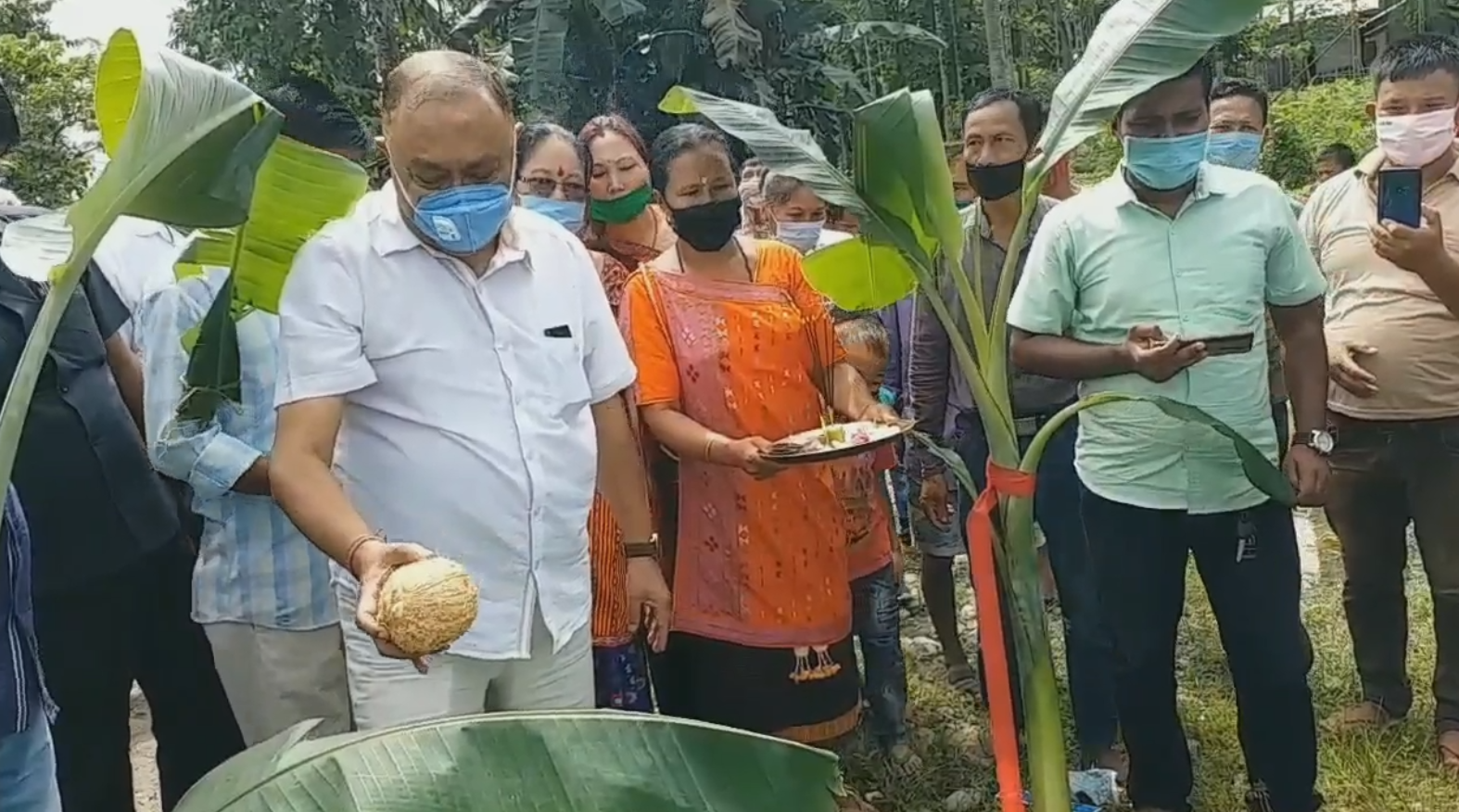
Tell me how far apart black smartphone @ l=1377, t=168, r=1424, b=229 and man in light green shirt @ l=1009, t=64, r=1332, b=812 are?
0.22 metres

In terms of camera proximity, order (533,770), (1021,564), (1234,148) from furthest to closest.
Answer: (1234,148)
(1021,564)
(533,770)

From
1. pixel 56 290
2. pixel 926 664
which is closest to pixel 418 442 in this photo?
pixel 56 290

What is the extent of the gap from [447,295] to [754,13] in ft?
37.5

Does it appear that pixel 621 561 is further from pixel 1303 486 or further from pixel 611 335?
pixel 1303 486

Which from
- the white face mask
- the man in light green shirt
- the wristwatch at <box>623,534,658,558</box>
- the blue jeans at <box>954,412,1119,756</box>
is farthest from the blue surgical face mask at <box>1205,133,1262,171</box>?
the wristwatch at <box>623,534,658,558</box>

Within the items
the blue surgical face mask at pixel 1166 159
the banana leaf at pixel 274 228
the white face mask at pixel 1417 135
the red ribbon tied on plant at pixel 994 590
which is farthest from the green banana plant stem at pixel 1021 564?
the white face mask at pixel 1417 135

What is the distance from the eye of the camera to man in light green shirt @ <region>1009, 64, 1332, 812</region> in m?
2.58

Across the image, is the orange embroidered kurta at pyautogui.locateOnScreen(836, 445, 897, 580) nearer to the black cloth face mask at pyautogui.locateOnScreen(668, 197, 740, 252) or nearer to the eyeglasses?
the black cloth face mask at pyautogui.locateOnScreen(668, 197, 740, 252)

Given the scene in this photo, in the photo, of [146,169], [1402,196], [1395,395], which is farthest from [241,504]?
[1395,395]

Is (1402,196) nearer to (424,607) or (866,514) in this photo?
(866,514)

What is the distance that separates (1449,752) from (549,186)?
2.47 m

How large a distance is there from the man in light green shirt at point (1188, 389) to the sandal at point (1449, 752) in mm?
586

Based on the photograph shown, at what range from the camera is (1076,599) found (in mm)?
3219

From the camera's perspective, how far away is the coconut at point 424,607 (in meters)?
1.50
